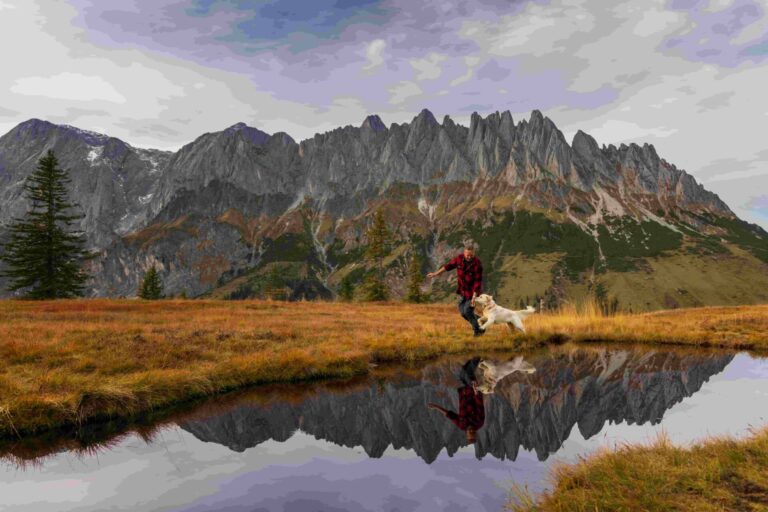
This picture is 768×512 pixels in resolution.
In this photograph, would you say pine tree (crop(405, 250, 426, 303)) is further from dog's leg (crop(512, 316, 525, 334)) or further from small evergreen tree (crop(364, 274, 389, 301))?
dog's leg (crop(512, 316, 525, 334))

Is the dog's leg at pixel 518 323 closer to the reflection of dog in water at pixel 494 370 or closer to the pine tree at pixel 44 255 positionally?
the reflection of dog in water at pixel 494 370

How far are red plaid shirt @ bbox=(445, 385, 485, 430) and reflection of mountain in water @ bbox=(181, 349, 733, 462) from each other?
0.19 m

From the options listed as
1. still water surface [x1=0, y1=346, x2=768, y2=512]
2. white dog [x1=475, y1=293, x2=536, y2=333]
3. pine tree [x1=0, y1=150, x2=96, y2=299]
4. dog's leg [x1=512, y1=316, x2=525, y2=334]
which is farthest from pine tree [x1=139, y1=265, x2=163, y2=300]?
still water surface [x1=0, y1=346, x2=768, y2=512]

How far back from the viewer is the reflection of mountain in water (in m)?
9.02

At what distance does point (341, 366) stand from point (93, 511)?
8.95 meters

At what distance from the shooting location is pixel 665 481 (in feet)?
18.6

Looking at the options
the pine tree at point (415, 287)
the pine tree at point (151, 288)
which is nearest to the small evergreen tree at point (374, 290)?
the pine tree at point (415, 287)

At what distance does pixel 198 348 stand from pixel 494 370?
10014mm

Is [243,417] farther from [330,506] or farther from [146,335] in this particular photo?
[146,335]

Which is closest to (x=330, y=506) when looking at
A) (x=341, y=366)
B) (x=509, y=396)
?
(x=509, y=396)

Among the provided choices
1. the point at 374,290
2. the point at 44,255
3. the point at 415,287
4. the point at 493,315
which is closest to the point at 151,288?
the point at 44,255

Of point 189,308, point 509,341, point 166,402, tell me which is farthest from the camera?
point 189,308

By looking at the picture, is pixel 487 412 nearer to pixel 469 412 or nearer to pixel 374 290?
pixel 469 412

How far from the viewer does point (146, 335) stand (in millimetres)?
17594
